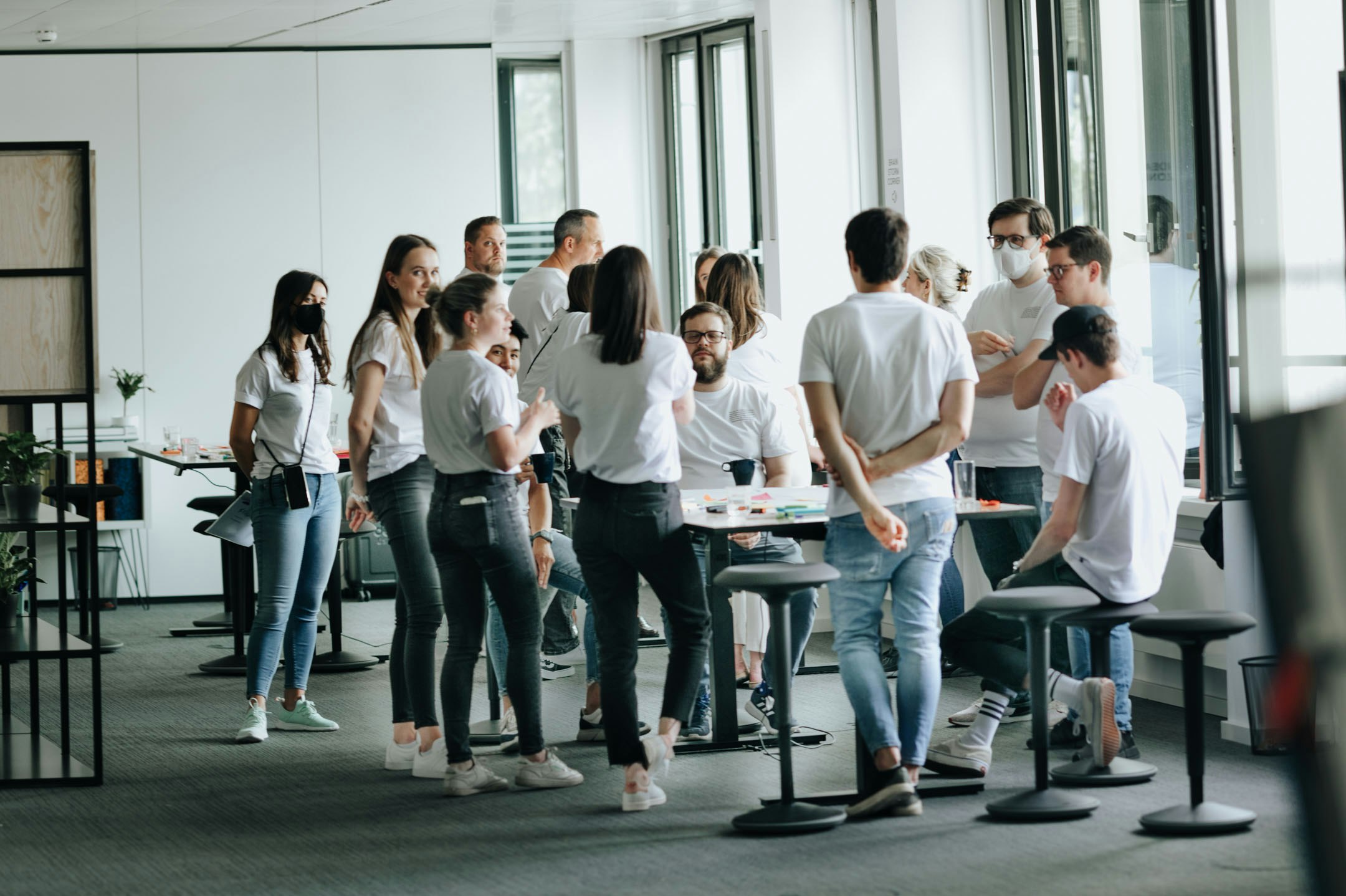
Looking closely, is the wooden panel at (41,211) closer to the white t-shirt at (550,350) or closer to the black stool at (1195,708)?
the white t-shirt at (550,350)

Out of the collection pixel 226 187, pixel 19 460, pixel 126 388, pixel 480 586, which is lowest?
pixel 480 586

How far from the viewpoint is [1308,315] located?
4578mm

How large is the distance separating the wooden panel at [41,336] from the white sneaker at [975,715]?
2819 mm

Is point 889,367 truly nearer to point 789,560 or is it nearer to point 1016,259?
point 789,560

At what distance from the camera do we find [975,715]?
4.70m

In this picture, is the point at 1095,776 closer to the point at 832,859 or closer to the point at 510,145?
the point at 832,859

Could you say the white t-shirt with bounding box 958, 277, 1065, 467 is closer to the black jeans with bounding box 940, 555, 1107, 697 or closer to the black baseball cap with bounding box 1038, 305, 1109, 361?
the black baseball cap with bounding box 1038, 305, 1109, 361

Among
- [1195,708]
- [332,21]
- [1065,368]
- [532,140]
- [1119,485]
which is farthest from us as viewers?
[532,140]

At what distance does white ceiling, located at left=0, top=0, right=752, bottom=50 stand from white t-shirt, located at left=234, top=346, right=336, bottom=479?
3186 millimetres

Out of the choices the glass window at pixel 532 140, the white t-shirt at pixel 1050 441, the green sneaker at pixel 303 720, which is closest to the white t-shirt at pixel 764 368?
the white t-shirt at pixel 1050 441

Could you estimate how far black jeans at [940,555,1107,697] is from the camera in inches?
157

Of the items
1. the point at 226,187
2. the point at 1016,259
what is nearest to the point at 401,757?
the point at 1016,259

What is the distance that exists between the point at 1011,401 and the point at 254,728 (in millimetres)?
2658

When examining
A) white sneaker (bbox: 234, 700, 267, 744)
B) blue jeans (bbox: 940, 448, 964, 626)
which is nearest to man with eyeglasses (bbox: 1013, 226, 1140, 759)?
blue jeans (bbox: 940, 448, 964, 626)
